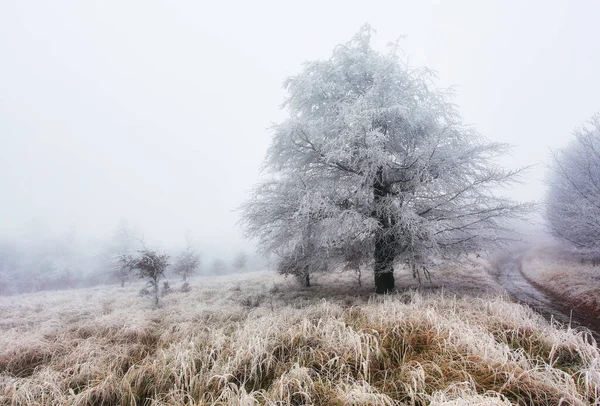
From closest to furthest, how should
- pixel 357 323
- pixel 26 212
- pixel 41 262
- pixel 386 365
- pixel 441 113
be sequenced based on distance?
pixel 386 365
pixel 357 323
pixel 441 113
pixel 41 262
pixel 26 212

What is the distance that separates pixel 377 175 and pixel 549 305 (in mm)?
7915

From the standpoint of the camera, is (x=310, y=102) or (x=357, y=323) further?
(x=310, y=102)

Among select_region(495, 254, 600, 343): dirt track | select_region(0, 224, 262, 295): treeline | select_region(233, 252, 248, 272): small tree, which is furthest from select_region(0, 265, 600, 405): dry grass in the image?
select_region(233, 252, 248, 272): small tree

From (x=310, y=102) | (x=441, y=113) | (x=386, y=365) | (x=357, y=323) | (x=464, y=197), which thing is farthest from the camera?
(x=310, y=102)

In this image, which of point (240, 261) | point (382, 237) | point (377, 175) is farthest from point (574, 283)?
point (240, 261)

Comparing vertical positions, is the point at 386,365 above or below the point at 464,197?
below

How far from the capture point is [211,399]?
3309mm

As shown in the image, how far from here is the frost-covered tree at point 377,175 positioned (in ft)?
24.6

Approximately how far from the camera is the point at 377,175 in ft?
27.5

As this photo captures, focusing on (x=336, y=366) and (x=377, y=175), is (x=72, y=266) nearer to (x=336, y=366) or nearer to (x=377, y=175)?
(x=377, y=175)

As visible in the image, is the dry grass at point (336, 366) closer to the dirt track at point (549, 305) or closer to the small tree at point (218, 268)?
the dirt track at point (549, 305)

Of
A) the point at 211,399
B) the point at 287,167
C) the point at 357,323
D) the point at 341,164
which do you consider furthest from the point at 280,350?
the point at 287,167

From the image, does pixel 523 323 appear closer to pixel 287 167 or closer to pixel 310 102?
pixel 287 167

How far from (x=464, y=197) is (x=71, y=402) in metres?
9.40
